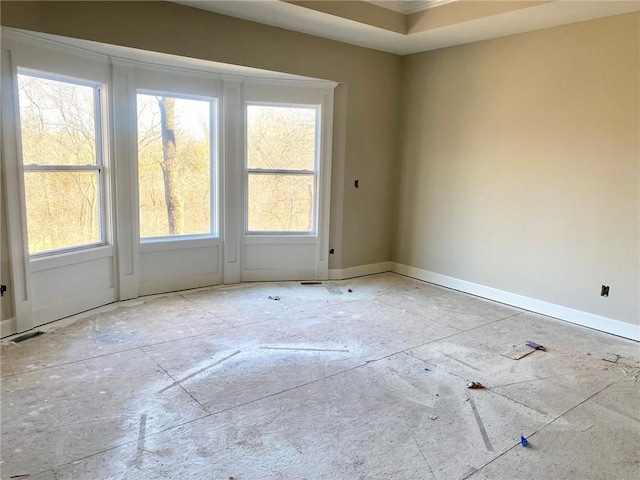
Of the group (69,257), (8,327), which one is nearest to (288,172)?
(69,257)

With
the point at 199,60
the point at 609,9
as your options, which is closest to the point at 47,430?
the point at 199,60

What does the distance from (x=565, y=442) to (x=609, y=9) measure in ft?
10.9

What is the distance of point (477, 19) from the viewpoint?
4.17 metres

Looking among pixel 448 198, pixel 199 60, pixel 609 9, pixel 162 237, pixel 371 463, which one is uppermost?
pixel 609 9

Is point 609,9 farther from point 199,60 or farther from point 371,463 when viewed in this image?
point 371,463

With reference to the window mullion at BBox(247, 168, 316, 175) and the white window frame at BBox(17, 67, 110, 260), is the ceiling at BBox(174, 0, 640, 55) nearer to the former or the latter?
the white window frame at BBox(17, 67, 110, 260)

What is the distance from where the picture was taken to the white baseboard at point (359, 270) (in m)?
5.65

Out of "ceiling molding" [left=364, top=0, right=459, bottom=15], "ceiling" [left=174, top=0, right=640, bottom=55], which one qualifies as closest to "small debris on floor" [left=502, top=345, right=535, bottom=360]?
"ceiling" [left=174, top=0, right=640, bottom=55]

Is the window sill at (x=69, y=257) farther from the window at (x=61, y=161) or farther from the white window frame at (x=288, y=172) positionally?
the white window frame at (x=288, y=172)

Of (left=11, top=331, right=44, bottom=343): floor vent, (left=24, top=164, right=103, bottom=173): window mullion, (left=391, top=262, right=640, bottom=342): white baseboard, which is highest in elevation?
(left=24, top=164, right=103, bottom=173): window mullion

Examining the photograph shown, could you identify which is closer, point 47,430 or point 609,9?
point 47,430

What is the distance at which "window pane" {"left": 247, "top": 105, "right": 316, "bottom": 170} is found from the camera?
16.9ft

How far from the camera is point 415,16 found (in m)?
4.65

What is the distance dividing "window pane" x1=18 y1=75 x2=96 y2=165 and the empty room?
24mm
